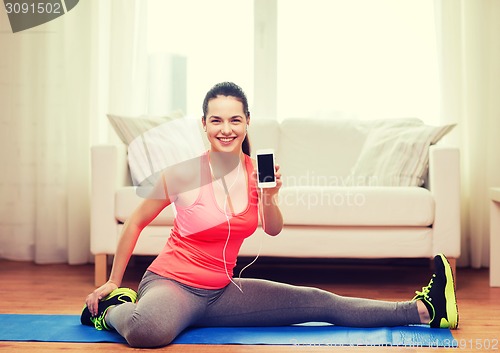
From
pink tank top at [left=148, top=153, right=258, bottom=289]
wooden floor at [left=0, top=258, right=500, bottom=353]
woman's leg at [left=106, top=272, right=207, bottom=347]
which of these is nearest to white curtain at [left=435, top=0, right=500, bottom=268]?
wooden floor at [left=0, top=258, right=500, bottom=353]

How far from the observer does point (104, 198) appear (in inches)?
112

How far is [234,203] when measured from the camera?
1.91 metres

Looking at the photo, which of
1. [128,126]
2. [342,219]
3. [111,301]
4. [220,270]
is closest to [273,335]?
[220,270]

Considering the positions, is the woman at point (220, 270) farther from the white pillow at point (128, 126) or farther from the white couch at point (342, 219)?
the white pillow at point (128, 126)

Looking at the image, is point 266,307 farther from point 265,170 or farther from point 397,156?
point 397,156

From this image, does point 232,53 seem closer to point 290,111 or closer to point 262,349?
point 290,111

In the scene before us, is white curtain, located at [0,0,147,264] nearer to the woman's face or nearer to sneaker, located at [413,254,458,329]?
the woman's face

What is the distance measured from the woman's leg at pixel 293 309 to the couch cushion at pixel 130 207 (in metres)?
0.90

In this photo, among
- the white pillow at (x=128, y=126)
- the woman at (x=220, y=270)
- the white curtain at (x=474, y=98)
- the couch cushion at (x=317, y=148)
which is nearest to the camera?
the woman at (x=220, y=270)

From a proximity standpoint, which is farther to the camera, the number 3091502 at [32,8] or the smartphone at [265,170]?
the number 3091502 at [32,8]

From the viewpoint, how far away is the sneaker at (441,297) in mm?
1929

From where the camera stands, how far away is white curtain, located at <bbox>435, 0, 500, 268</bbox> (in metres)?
3.46

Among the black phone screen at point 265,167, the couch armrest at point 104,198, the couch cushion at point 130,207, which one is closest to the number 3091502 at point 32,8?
the couch armrest at point 104,198

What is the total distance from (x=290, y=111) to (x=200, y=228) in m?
1.96
